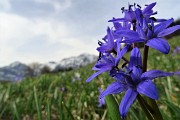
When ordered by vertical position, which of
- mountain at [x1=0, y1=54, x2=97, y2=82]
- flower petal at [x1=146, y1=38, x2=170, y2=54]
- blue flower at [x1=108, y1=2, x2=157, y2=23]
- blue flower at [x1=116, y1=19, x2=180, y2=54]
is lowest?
mountain at [x1=0, y1=54, x2=97, y2=82]

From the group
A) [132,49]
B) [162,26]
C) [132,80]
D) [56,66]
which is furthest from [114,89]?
[56,66]

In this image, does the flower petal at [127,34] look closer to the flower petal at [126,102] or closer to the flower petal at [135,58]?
the flower petal at [135,58]

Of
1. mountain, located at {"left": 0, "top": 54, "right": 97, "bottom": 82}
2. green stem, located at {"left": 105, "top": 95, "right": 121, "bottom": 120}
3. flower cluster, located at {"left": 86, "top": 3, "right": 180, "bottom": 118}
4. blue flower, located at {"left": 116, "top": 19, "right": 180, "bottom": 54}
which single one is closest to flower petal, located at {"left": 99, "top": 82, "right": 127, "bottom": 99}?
flower cluster, located at {"left": 86, "top": 3, "right": 180, "bottom": 118}

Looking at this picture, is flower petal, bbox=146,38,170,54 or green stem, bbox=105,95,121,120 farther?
green stem, bbox=105,95,121,120

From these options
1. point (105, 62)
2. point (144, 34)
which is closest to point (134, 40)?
point (144, 34)

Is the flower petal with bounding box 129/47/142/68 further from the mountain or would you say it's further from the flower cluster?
the mountain

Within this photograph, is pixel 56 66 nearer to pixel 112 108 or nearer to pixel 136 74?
pixel 112 108

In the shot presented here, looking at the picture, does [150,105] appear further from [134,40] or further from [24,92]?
[24,92]
